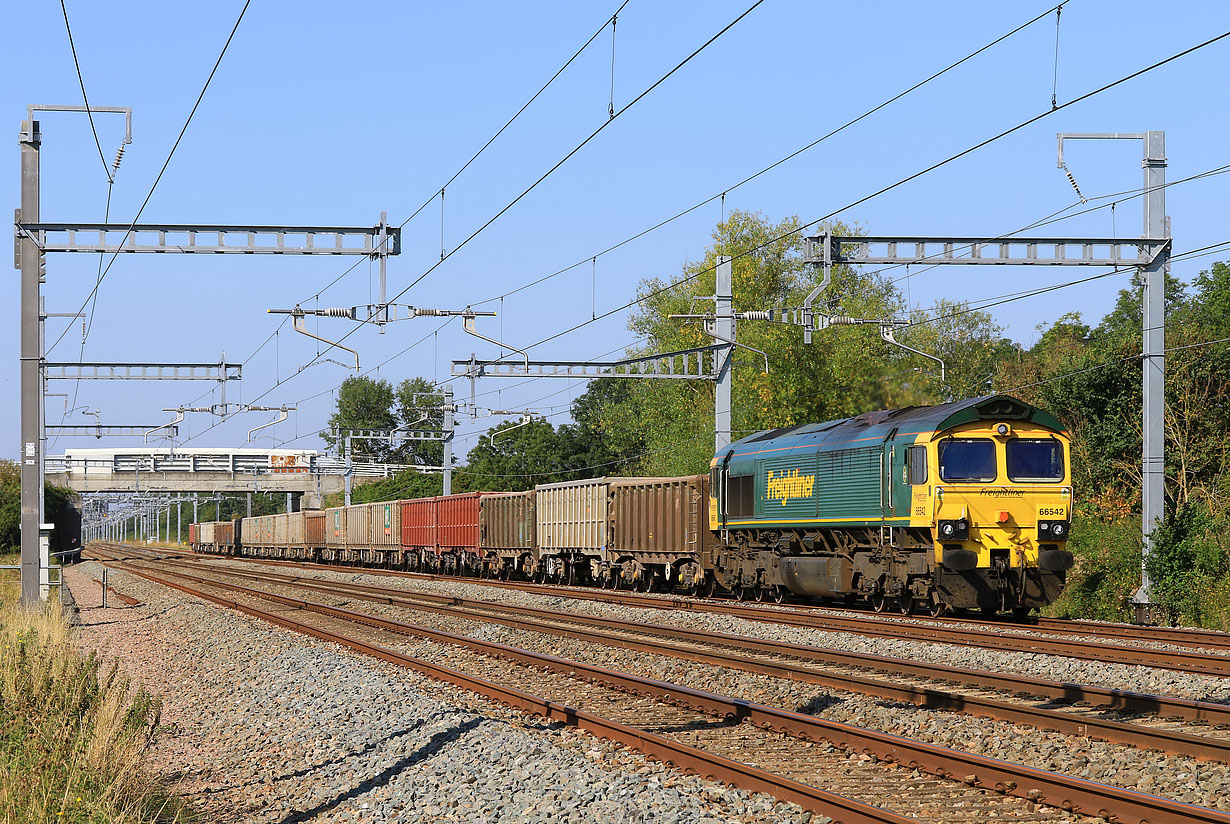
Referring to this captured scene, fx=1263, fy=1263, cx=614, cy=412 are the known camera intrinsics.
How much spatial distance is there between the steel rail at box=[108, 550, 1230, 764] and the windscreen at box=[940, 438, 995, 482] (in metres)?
4.80

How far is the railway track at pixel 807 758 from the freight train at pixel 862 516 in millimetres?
8135

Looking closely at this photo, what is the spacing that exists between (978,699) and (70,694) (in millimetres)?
8905

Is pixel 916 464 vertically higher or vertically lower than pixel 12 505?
higher

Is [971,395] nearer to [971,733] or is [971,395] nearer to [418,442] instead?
[971,733]

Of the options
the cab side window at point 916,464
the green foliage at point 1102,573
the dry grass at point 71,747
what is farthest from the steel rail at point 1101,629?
the dry grass at point 71,747

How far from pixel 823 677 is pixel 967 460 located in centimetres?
834

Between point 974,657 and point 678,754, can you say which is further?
point 974,657

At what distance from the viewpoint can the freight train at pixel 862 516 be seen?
21141 millimetres

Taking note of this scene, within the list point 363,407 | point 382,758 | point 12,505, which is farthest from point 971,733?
point 363,407

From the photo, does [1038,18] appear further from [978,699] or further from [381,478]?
[381,478]

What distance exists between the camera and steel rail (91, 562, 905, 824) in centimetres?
818

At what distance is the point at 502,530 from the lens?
41.2 metres

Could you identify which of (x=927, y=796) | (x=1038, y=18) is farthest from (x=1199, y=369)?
(x=927, y=796)

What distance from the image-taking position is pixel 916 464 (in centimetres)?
2141
